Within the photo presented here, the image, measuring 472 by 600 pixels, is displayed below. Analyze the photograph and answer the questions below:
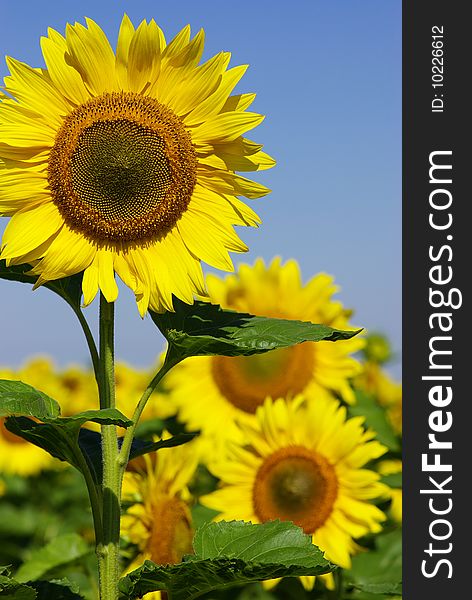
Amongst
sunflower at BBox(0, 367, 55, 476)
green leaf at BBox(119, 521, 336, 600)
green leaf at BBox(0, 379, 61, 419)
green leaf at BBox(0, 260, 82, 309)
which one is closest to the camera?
green leaf at BBox(0, 379, 61, 419)

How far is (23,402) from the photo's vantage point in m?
1.82

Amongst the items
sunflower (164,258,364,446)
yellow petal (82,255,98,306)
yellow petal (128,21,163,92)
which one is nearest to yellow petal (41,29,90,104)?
yellow petal (128,21,163,92)

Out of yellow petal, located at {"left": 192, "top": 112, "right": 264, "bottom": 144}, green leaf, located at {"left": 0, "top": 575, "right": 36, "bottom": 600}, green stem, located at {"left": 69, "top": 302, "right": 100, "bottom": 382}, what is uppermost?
yellow petal, located at {"left": 192, "top": 112, "right": 264, "bottom": 144}

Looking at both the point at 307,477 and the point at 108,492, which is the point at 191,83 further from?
the point at 307,477

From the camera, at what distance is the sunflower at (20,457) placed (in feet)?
19.3

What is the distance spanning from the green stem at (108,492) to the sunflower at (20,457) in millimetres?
3911

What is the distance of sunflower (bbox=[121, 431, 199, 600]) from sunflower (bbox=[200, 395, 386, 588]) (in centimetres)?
20

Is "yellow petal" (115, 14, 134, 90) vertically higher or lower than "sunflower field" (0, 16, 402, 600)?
higher

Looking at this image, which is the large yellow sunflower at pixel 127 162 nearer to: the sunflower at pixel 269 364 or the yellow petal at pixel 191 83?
the yellow petal at pixel 191 83

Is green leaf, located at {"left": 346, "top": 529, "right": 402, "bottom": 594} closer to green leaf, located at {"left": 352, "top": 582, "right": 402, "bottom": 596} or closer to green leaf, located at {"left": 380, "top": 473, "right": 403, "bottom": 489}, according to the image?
green leaf, located at {"left": 380, "top": 473, "right": 403, "bottom": 489}

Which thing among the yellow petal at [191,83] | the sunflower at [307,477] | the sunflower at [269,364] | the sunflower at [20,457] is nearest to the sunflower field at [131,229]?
the yellow petal at [191,83]

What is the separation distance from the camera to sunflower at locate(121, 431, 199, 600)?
302 cm

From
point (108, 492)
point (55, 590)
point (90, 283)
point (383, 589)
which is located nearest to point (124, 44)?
point (90, 283)

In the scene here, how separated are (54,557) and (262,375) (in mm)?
1103
